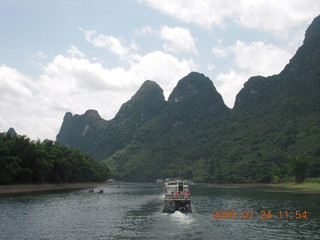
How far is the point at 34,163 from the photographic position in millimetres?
113312

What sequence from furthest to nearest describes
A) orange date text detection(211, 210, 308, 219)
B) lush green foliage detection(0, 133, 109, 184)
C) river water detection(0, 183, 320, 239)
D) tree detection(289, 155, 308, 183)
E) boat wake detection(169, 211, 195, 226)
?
tree detection(289, 155, 308, 183) < lush green foliage detection(0, 133, 109, 184) < orange date text detection(211, 210, 308, 219) < boat wake detection(169, 211, 195, 226) < river water detection(0, 183, 320, 239)

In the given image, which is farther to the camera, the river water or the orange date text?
the orange date text

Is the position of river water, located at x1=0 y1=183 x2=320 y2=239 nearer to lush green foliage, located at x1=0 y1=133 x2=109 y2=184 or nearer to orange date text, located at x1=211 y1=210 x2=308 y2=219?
orange date text, located at x1=211 y1=210 x2=308 y2=219

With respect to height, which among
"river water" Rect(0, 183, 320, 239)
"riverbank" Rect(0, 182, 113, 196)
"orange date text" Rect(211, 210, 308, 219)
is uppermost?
"riverbank" Rect(0, 182, 113, 196)

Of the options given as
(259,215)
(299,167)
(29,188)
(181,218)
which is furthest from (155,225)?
(299,167)

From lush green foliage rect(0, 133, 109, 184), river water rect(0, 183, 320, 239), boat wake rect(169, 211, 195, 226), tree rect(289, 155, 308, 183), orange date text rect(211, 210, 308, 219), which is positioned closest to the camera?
river water rect(0, 183, 320, 239)

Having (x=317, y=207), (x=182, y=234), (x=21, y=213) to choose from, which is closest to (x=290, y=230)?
(x=182, y=234)

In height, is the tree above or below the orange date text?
above

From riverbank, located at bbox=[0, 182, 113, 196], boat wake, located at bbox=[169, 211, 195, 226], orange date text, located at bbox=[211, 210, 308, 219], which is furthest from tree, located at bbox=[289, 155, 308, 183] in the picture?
boat wake, located at bbox=[169, 211, 195, 226]

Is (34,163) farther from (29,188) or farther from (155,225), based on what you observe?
(155,225)

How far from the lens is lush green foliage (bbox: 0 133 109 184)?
9375 cm

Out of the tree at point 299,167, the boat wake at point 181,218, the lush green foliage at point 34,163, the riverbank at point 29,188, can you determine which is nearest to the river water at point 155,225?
the boat wake at point 181,218

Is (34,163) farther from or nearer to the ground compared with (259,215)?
farther from the ground

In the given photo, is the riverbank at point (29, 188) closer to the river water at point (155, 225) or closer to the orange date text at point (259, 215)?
the river water at point (155, 225)
